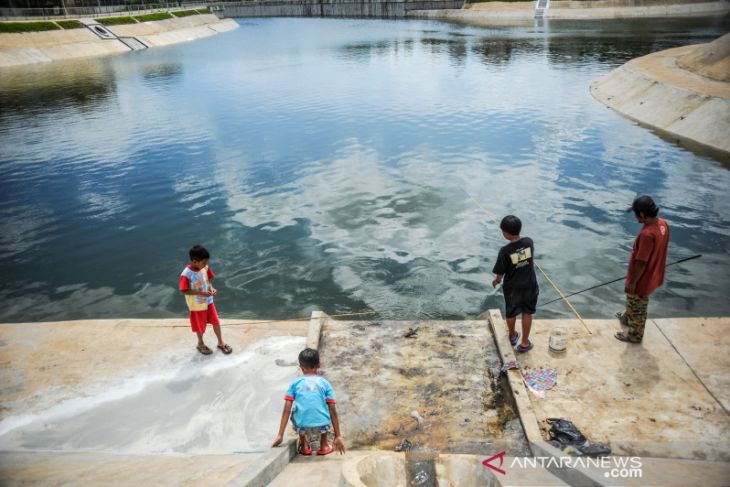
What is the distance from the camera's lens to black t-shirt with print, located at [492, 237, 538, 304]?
6680 millimetres

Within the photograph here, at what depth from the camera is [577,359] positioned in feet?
22.7

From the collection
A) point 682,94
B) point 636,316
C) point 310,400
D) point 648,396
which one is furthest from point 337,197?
point 682,94

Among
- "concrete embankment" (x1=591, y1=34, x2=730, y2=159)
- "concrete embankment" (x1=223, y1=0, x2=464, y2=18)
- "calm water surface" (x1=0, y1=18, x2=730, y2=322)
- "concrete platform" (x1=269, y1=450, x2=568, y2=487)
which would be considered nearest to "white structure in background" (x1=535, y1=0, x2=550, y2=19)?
"concrete embankment" (x1=223, y1=0, x2=464, y2=18)

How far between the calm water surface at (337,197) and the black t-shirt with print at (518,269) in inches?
125

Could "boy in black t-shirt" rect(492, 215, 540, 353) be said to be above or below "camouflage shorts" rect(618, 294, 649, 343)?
above

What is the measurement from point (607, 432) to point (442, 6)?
111 metres

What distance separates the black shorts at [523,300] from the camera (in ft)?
22.5

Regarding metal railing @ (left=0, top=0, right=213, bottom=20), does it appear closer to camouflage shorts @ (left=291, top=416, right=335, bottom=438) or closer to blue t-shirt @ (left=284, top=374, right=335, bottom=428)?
blue t-shirt @ (left=284, top=374, right=335, bottom=428)

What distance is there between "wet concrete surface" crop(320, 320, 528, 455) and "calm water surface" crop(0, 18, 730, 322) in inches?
90.0

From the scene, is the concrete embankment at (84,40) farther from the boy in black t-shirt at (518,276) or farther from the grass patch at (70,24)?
the boy in black t-shirt at (518,276)

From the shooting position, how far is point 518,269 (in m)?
6.82


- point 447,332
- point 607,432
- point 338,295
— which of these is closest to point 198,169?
point 338,295

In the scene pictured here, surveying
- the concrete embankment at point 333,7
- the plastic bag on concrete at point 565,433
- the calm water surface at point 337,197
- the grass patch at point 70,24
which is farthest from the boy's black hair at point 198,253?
the concrete embankment at point 333,7

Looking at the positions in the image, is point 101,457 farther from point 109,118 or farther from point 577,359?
point 109,118
